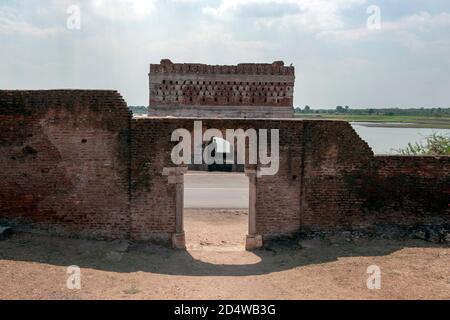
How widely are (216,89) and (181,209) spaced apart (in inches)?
362

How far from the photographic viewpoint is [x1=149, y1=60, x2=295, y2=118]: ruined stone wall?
61.3 feet

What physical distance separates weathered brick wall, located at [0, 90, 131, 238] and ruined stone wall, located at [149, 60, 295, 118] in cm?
840

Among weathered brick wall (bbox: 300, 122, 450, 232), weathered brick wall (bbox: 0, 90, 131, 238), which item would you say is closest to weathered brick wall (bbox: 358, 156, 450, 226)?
weathered brick wall (bbox: 300, 122, 450, 232)

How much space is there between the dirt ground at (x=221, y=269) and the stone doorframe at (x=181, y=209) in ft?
0.96

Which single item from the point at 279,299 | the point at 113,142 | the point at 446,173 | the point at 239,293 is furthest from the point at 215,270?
the point at 446,173

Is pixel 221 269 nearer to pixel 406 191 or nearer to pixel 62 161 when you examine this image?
pixel 62 161

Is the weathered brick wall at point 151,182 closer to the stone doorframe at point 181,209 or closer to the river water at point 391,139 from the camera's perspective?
the stone doorframe at point 181,209

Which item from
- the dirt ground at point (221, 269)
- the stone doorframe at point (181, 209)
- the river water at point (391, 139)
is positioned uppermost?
the river water at point (391, 139)

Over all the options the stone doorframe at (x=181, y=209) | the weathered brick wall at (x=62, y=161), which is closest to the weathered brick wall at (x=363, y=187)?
the stone doorframe at (x=181, y=209)

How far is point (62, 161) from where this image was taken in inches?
416

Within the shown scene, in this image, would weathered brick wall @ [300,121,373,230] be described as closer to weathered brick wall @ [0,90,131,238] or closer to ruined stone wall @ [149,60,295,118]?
weathered brick wall @ [0,90,131,238]

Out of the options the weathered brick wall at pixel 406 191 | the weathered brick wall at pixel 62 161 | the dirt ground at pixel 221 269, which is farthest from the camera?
the weathered brick wall at pixel 406 191

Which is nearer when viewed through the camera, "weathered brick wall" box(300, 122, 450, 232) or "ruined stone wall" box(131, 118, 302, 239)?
"ruined stone wall" box(131, 118, 302, 239)

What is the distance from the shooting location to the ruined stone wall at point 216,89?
18672 mm
